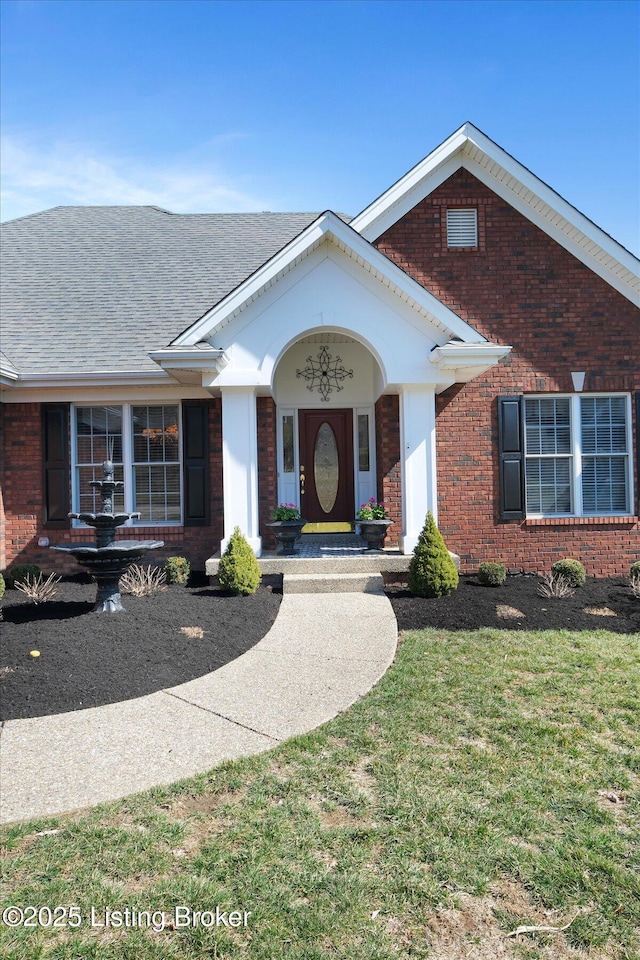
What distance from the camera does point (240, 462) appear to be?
9023 mm

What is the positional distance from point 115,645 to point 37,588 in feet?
10.7

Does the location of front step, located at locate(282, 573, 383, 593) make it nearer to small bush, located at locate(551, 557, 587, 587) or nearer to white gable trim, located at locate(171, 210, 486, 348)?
small bush, located at locate(551, 557, 587, 587)

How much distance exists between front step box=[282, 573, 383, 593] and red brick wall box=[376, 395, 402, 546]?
5.93ft

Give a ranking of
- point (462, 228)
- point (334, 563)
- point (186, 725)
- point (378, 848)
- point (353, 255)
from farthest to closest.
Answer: point (462, 228) → point (353, 255) → point (334, 563) → point (186, 725) → point (378, 848)

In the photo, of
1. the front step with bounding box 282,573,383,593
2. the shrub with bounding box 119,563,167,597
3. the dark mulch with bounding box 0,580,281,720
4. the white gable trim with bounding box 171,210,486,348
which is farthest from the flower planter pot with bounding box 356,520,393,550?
the shrub with bounding box 119,563,167,597

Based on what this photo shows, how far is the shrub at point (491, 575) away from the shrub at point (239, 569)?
3552 mm

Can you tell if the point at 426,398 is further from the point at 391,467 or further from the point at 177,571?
the point at 177,571

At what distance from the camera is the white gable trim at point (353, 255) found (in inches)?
337

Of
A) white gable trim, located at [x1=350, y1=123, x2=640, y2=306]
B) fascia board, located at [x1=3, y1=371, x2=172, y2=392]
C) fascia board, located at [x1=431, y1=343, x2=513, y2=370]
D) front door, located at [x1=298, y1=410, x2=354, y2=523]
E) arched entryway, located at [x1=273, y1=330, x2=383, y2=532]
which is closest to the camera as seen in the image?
fascia board, located at [x1=431, y1=343, x2=513, y2=370]

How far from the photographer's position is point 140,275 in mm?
12922

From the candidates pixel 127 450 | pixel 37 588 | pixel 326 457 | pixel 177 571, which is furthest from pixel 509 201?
pixel 37 588

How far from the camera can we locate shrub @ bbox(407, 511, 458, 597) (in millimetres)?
8078

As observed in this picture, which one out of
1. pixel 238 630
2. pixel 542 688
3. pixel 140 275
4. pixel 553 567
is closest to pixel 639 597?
pixel 553 567

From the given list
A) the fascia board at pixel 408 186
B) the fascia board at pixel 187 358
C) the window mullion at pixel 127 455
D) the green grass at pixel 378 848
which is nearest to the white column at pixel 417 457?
the fascia board at pixel 187 358
